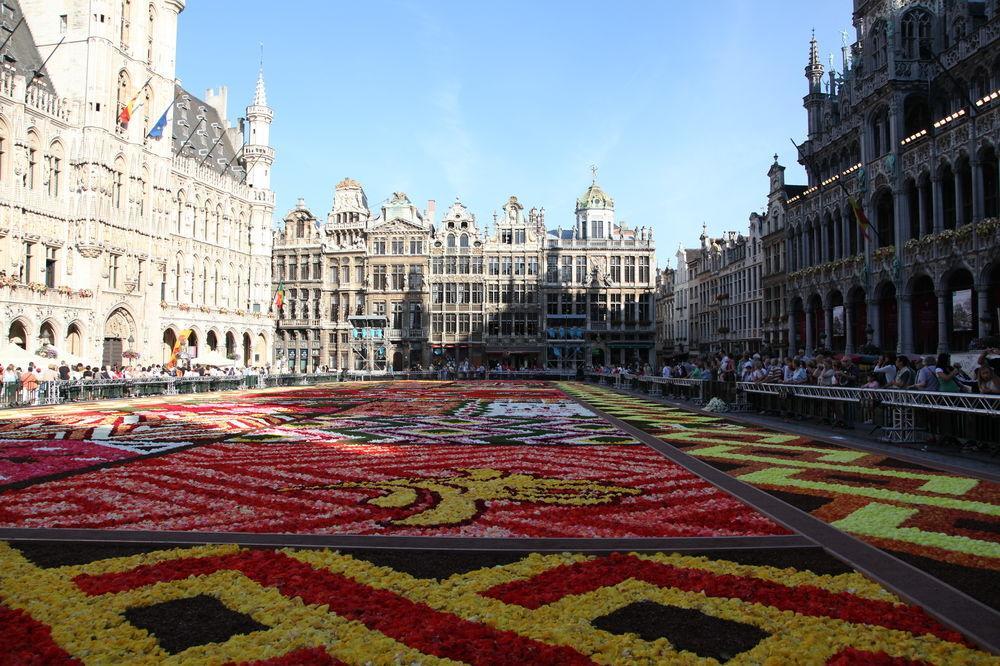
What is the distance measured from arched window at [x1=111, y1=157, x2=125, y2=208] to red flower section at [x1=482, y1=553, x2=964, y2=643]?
43428 mm

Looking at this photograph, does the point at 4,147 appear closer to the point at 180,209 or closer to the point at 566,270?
the point at 180,209

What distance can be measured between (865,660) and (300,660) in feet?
9.00

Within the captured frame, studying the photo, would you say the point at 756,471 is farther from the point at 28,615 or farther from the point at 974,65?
the point at 974,65

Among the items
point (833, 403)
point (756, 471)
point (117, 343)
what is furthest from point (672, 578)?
point (117, 343)

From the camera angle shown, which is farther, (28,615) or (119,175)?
(119,175)

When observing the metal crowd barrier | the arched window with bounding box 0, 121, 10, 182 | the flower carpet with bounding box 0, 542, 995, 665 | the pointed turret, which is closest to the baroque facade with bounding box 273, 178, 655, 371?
the pointed turret

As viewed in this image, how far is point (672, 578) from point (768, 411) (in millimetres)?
15133

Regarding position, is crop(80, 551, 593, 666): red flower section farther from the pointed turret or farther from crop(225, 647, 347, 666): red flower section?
the pointed turret

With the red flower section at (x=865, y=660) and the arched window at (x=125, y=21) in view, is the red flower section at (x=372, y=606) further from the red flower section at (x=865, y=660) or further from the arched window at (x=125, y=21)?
the arched window at (x=125, y=21)

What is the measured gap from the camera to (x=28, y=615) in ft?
13.0

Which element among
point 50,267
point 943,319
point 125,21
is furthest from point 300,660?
point 125,21

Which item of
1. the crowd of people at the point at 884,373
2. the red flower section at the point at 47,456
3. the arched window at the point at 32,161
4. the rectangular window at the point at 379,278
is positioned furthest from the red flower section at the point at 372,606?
the rectangular window at the point at 379,278

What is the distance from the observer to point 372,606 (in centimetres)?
410

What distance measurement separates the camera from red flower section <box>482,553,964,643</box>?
392 centimetres
